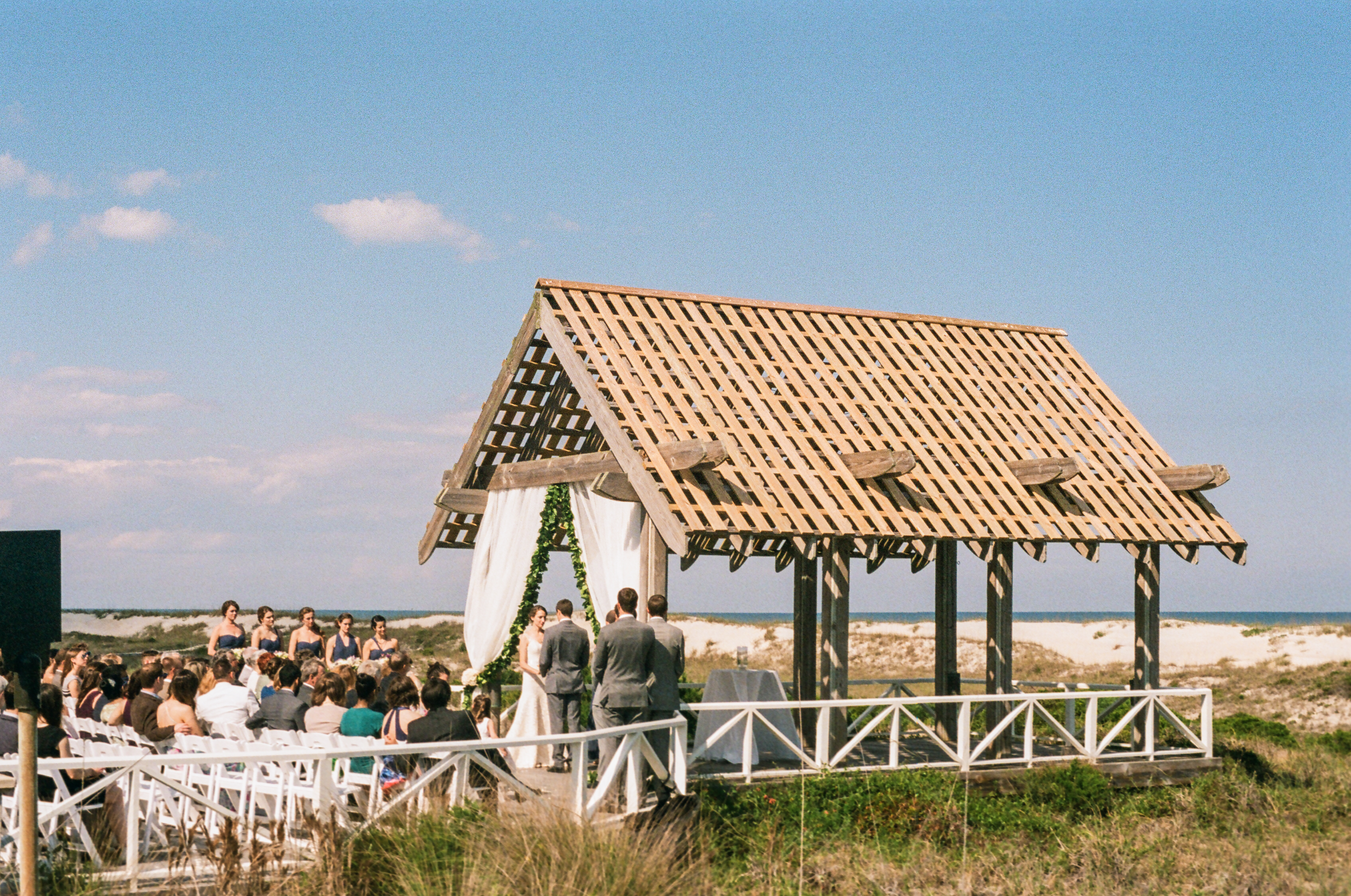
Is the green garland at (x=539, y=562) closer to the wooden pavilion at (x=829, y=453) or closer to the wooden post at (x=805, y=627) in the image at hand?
Result: the wooden pavilion at (x=829, y=453)

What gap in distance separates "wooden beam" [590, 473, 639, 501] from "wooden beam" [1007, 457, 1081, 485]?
447 centimetres

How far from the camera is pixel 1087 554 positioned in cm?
1437

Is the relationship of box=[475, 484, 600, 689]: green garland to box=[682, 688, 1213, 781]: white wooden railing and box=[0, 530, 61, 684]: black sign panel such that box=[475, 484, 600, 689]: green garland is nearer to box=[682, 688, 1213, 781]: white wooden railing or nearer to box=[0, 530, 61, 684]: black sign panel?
box=[682, 688, 1213, 781]: white wooden railing

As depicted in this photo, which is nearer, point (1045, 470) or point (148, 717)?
point (148, 717)

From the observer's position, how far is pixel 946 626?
50.2 feet

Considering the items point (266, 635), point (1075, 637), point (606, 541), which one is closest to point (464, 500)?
point (266, 635)

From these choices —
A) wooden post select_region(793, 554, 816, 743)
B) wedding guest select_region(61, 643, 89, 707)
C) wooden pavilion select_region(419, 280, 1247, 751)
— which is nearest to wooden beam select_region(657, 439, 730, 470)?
wooden pavilion select_region(419, 280, 1247, 751)

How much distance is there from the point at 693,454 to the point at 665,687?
2.11 m

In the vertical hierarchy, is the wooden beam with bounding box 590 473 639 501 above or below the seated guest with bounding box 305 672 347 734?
above

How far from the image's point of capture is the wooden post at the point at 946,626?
14.9m

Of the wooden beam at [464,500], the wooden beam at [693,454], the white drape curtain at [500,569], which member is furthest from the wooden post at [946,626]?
the wooden beam at [464,500]

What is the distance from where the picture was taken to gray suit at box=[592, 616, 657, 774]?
34.6ft

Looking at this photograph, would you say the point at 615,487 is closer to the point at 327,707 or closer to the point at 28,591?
the point at 327,707

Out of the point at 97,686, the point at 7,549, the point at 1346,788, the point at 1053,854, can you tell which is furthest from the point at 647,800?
the point at 1346,788
